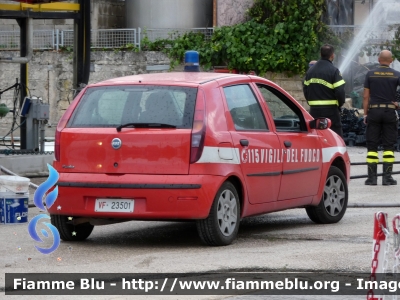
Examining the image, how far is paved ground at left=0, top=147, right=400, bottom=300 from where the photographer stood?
7.86 m

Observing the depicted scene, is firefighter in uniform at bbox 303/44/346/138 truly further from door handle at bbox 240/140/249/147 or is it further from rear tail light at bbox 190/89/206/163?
rear tail light at bbox 190/89/206/163

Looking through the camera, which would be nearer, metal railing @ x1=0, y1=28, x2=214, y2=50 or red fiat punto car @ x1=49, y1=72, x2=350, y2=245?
red fiat punto car @ x1=49, y1=72, x2=350, y2=245

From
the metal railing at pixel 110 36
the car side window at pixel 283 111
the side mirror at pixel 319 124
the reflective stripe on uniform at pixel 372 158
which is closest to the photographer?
the car side window at pixel 283 111

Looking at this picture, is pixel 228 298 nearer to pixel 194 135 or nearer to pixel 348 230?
pixel 194 135

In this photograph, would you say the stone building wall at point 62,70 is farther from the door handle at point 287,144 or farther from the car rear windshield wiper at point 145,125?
the car rear windshield wiper at point 145,125

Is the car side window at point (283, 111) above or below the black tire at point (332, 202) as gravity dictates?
above

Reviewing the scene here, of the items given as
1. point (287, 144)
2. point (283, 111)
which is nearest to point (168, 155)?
point (287, 144)

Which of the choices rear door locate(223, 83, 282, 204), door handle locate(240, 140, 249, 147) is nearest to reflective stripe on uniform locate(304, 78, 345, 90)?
rear door locate(223, 83, 282, 204)

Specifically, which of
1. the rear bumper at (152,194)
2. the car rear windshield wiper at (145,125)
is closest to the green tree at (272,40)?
the car rear windshield wiper at (145,125)

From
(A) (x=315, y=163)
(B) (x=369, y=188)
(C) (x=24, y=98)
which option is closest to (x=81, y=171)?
(A) (x=315, y=163)

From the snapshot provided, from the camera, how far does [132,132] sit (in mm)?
8992

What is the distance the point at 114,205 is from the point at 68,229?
723 mm

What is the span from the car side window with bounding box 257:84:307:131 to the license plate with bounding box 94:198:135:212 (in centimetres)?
200

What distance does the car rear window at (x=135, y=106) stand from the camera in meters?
9.01
